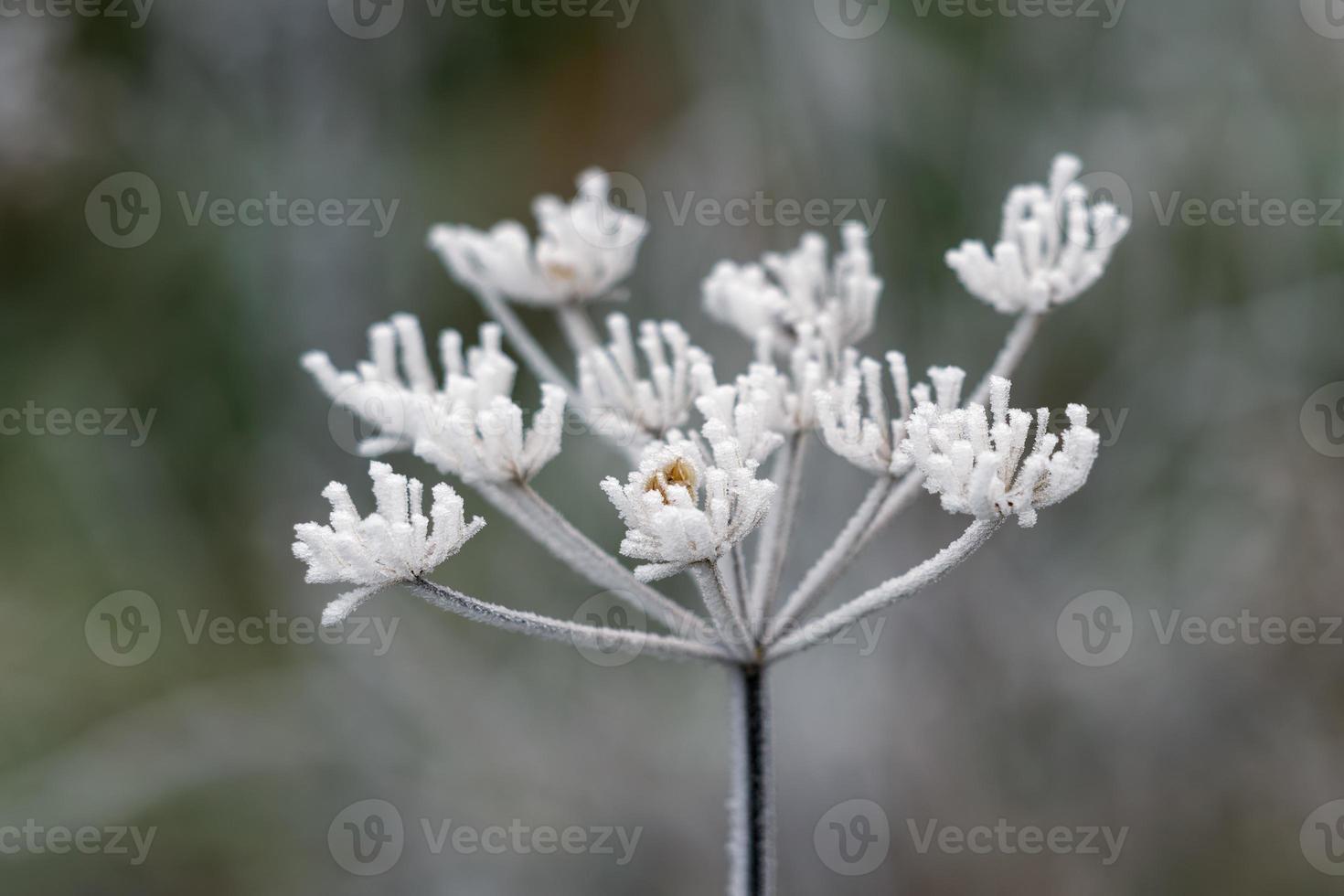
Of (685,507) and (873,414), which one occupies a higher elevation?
(873,414)

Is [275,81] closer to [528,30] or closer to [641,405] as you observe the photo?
[528,30]

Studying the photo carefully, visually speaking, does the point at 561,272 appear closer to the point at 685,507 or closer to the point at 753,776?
the point at 685,507

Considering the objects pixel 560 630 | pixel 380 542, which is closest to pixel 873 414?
pixel 560 630

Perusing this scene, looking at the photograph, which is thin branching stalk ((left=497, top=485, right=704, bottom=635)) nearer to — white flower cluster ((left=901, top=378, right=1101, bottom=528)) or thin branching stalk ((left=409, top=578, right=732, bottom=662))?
thin branching stalk ((left=409, top=578, right=732, bottom=662))

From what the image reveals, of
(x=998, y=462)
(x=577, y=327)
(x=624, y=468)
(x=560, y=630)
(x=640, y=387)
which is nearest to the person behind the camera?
(x=998, y=462)

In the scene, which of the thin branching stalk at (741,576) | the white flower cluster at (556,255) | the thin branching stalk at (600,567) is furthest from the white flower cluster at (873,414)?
the white flower cluster at (556,255)

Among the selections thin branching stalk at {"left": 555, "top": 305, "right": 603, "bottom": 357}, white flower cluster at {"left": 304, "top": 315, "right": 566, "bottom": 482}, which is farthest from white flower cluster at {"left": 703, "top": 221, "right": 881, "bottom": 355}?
white flower cluster at {"left": 304, "top": 315, "right": 566, "bottom": 482}

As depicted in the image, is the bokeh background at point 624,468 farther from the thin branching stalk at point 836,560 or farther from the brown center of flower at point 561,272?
the thin branching stalk at point 836,560
